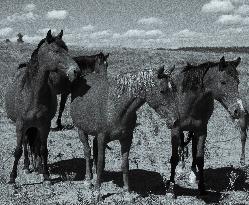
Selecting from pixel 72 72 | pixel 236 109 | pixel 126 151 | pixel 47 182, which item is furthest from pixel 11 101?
pixel 236 109

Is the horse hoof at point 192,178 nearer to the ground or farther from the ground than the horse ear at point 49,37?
nearer to the ground

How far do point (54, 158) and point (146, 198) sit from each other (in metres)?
3.69

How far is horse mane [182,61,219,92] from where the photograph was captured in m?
6.88

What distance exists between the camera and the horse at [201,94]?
648 centimetres

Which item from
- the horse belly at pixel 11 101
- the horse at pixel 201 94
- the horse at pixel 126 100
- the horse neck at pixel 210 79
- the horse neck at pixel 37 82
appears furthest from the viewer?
the horse belly at pixel 11 101

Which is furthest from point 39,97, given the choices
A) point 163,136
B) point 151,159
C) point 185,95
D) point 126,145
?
point 163,136

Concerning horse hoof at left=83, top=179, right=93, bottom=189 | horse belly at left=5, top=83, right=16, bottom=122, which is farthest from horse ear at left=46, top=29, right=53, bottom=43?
horse hoof at left=83, top=179, right=93, bottom=189

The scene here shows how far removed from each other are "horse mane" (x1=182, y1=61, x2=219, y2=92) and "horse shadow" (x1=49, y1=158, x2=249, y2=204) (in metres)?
1.83

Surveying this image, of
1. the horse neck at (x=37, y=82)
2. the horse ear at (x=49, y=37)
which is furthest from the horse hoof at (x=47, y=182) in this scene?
the horse ear at (x=49, y=37)

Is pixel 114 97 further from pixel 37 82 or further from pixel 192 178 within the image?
pixel 192 178

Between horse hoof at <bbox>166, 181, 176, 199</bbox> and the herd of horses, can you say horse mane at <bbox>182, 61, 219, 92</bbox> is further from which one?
horse hoof at <bbox>166, 181, 176, 199</bbox>

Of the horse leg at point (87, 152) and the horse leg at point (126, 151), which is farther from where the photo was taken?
the horse leg at point (87, 152)

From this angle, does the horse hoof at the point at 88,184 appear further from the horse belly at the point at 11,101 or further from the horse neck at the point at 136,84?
the horse neck at the point at 136,84

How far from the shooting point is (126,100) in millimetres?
6441
